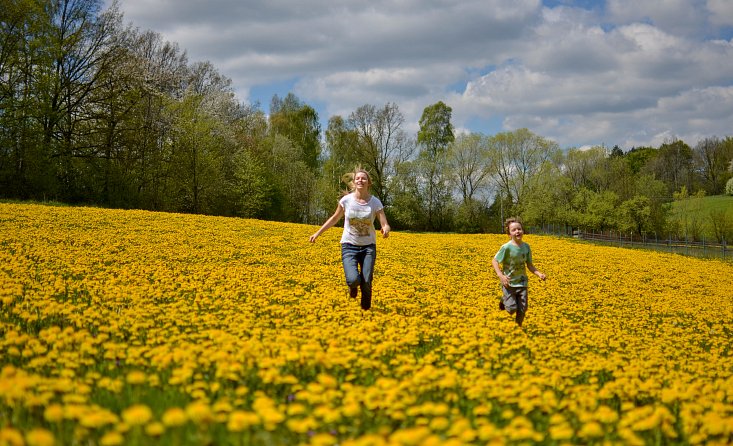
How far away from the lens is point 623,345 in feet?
28.7

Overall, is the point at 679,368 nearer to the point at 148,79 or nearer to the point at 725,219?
the point at 148,79

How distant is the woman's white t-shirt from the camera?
9008 mm

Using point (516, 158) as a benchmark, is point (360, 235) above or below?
below

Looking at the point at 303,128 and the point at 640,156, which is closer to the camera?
the point at 303,128

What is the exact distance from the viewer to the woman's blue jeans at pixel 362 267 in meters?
9.05

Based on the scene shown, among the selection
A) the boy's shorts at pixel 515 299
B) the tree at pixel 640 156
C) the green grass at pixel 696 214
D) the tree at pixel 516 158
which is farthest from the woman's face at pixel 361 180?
the tree at pixel 640 156

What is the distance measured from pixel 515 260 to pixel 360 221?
2.70 metres

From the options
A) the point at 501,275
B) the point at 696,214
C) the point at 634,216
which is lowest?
the point at 501,275

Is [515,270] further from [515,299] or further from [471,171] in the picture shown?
[471,171]

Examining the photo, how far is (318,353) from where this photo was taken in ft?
17.5

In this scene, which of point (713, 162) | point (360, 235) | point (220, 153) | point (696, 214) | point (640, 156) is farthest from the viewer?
point (640, 156)

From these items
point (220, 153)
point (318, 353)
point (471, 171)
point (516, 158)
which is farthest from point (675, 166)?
point (318, 353)

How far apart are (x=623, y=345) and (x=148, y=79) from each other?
3793 centimetres

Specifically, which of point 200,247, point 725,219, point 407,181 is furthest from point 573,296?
point 725,219
